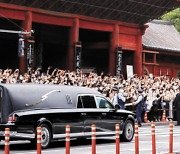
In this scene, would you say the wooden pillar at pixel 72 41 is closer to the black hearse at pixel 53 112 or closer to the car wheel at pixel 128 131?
the car wheel at pixel 128 131

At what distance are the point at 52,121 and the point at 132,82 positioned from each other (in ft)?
57.5

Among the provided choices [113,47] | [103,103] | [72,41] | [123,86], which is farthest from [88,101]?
[113,47]

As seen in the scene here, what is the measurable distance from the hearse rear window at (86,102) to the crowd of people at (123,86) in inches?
284

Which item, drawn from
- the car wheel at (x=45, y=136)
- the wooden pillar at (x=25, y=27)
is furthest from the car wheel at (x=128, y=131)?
the wooden pillar at (x=25, y=27)

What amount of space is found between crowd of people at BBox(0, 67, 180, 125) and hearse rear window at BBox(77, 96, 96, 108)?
7.21 metres

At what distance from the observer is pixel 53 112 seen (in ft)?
60.2

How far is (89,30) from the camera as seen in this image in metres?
44.6

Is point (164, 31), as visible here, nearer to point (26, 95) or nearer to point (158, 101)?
point (158, 101)

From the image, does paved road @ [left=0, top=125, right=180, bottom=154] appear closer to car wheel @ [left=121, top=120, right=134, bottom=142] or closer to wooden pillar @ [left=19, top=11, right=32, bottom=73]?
car wheel @ [left=121, top=120, right=134, bottom=142]

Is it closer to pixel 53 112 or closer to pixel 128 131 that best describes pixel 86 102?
pixel 53 112

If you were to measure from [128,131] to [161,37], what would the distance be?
37.5 meters

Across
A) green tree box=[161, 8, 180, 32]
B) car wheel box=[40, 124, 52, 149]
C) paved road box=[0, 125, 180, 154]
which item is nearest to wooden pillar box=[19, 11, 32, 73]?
paved road box=[0, 125, 180, 154]

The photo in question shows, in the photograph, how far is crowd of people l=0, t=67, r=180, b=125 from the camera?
28.4 m

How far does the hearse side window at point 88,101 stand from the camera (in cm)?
1953
